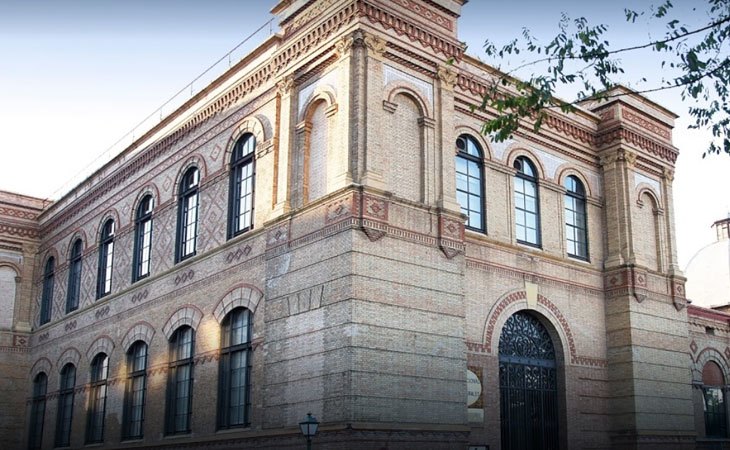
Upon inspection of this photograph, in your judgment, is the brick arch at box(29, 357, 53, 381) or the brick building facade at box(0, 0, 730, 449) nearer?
the brick building facade at box(0, 0, 730, 449)

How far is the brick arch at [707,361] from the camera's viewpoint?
27.6m

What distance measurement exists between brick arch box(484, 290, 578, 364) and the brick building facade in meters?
0.07

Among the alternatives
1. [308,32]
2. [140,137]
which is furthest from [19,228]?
[308,32]

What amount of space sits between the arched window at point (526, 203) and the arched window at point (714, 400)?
9052 millimetres

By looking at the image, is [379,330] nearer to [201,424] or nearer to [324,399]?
[324,399]

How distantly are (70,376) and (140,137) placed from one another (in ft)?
27.3

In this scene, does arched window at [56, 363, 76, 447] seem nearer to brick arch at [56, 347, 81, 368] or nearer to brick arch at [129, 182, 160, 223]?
brick arch at [56, 347, 81, 368]

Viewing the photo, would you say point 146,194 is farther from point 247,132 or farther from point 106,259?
point 247,132

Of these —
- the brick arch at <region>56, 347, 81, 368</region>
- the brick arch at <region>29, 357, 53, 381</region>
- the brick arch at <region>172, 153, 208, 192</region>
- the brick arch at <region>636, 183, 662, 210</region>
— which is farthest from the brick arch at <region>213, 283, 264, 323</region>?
the brick arch at <region>29, 357, 53, 381</region>

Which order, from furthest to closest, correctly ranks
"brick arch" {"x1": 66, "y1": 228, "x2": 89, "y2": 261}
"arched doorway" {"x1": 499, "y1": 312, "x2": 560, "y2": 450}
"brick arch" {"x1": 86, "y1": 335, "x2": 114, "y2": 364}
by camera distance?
"brick arch" {"x1": 66, "y1": 228, "x2": 89, "y2": 261} → "brick arch" {"x1": 86, "y1": 335, "x2": 114, "y2": 364} → "arched doorway" {"x1": 499, "y1": 312, "x2": 560, "y2": 450}

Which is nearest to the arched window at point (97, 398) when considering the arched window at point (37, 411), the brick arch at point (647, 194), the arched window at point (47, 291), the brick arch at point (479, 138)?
the arched window at point (37, 411)

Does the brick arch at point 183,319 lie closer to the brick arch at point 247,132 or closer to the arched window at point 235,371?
the arched window at point 235,371

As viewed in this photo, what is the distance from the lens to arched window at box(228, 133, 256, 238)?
72.1 feet

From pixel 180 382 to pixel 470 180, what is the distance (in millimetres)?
8914
